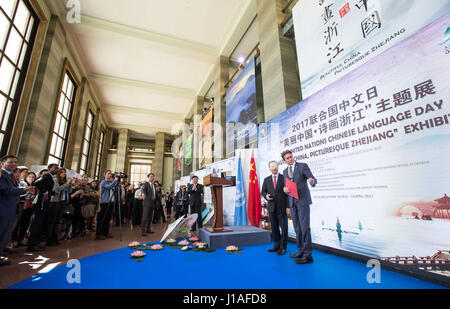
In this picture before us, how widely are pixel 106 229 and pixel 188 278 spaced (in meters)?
3.17

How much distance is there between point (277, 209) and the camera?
2814mm

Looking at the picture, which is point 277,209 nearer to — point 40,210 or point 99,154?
point 40,210

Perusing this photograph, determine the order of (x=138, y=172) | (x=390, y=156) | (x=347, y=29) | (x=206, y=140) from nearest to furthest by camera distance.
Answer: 1. (x=390, y=156)
2. (x=347, y=29)
3. (x=206, y=140)
4. (x=138, y=172)

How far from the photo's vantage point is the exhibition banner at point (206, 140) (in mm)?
9768

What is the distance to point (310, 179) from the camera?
224cm

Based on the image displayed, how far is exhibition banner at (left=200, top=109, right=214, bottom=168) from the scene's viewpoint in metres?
9.77

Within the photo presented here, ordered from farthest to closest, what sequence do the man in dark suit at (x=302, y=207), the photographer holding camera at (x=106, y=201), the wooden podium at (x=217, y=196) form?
the photographer holding camera at (x=106, y=201) < the wooden podium at (x=217, y=196) < the man in dark suit at (x=302, y=207)

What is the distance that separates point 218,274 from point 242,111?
5675 mm

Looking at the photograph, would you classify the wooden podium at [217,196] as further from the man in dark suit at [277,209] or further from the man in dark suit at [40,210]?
the man in dark suit at [40,210]

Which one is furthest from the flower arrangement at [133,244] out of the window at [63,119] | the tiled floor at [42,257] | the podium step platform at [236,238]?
the window at [63,119]

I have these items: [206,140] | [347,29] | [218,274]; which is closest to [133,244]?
[218,274]

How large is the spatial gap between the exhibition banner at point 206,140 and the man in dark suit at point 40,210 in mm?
6765

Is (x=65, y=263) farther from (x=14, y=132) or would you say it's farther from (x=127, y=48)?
(x=127, y=48)
